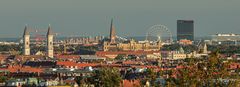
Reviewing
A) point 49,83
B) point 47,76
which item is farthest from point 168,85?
point 47,76

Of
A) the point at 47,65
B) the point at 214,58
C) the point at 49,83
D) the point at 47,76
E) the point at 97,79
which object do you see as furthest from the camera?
the point at 47,65

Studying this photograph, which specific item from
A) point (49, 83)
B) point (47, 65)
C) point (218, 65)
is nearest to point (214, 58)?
point (218, 65)

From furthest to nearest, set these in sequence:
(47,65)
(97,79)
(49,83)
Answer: (47,65), (49,83), (97,79)

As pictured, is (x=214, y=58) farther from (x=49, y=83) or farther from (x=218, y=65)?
(x=49, y=83)

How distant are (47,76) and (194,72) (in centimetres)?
5504

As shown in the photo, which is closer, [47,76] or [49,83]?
[49,83]

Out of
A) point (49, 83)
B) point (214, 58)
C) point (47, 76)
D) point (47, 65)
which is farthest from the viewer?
point (47, 65)

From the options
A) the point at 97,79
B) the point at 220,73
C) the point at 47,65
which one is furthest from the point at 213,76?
the point at 47,65

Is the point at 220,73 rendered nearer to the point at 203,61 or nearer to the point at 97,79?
the point at 203,61

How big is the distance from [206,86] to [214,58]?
89 centimetres

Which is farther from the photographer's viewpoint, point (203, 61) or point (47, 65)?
point (47, 65)

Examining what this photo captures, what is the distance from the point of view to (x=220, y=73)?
28625 millimetres

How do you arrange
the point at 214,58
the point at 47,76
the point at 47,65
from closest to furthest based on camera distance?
1. the point at 214,58
2. the point at 47,76
3. the point at 47,65

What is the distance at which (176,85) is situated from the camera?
30.2 m
